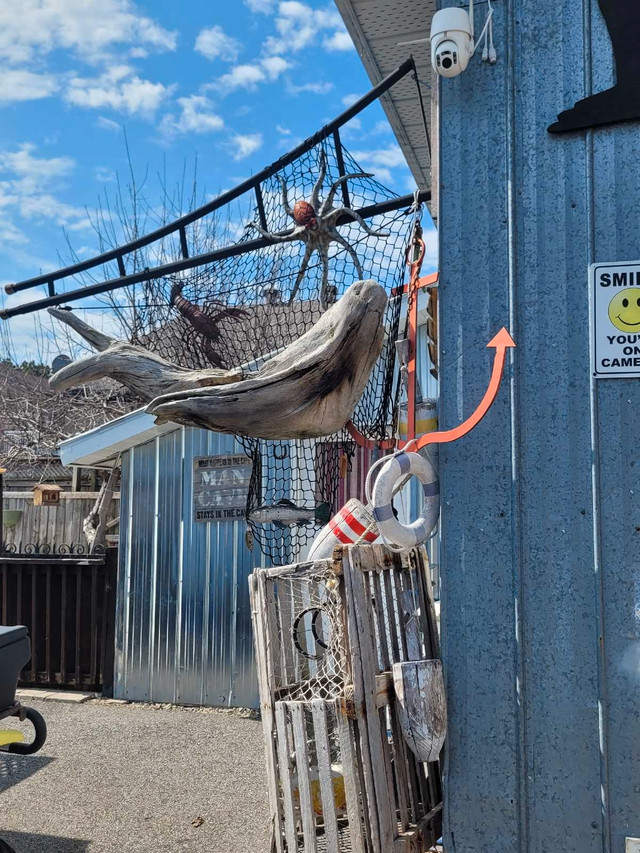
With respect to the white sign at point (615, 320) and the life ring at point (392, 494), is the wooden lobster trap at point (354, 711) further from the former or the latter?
the white sign at point (615, 320)

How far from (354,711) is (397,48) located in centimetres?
363

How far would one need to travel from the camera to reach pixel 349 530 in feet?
11.8

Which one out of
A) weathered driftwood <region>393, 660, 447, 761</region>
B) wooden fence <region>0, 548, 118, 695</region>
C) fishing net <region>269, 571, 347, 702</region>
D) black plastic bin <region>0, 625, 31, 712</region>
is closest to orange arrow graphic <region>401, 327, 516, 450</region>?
fishing net <region>269, 571, 347, 702</region>

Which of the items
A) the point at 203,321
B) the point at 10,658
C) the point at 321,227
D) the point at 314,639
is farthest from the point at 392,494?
the point at 10,658

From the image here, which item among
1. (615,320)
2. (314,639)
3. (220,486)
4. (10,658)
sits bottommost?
(10,658)

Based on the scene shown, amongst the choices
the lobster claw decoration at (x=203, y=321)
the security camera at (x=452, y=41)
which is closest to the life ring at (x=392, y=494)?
the security camera at (x=452, y=41)

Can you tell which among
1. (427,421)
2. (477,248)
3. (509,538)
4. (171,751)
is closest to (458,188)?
(477,248)

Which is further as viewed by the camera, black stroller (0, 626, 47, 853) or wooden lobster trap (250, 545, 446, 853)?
black stroller (0, 626, 47, 853)

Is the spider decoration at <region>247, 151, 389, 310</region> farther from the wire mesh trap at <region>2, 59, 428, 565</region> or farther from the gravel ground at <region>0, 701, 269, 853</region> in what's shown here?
the gravel ground at <region>0, 701, 269, 853</region>

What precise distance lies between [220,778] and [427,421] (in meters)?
3.87

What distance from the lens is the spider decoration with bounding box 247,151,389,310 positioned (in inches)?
171

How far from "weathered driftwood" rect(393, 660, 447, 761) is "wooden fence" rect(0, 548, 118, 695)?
20.2ft

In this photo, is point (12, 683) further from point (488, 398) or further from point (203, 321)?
point (488, 398)

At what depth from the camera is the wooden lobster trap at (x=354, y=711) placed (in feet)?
9.21
